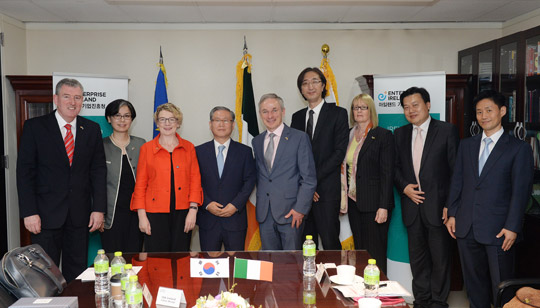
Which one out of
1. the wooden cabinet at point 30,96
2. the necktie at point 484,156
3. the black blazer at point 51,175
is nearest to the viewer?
the necktie at point 484,156

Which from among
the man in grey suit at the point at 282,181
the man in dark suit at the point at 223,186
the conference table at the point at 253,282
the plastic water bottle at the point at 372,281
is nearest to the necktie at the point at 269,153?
the man in grey suit at the point at 282,181

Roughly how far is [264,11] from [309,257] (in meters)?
2.97

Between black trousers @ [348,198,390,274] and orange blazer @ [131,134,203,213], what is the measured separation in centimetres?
137

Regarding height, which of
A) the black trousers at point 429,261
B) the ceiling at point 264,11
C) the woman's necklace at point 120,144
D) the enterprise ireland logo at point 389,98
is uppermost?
the ceiling at point 264,11

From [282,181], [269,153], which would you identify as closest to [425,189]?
[282,181]

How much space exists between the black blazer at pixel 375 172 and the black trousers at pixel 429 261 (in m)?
0.32

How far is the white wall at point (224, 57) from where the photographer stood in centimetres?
483

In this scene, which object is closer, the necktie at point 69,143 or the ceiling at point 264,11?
the necktie at point 69,143

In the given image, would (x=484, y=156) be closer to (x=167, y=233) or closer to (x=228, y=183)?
(x=228, y=183)

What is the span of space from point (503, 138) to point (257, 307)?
7.26 feet

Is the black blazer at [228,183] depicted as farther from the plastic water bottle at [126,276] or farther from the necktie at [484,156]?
the necktie at [484,156]

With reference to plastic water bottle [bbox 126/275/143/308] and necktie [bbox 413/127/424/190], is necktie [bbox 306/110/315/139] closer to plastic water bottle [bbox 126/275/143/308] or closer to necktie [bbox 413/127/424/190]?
necktie [bbox 413/127/424/190]

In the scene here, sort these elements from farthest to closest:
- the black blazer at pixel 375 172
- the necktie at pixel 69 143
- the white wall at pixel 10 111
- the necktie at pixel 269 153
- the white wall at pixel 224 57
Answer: the white wall at pixel 224 57 < the white wall at pixel 10 111 < the black blazer at pixel 375 172 < the necktie at pixel 269 153 < the necktie at pixel 69 143

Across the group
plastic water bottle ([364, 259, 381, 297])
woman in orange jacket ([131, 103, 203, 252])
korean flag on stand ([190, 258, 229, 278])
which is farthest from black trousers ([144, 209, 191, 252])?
plastic water bottle ([364, 259, 381, 297])
